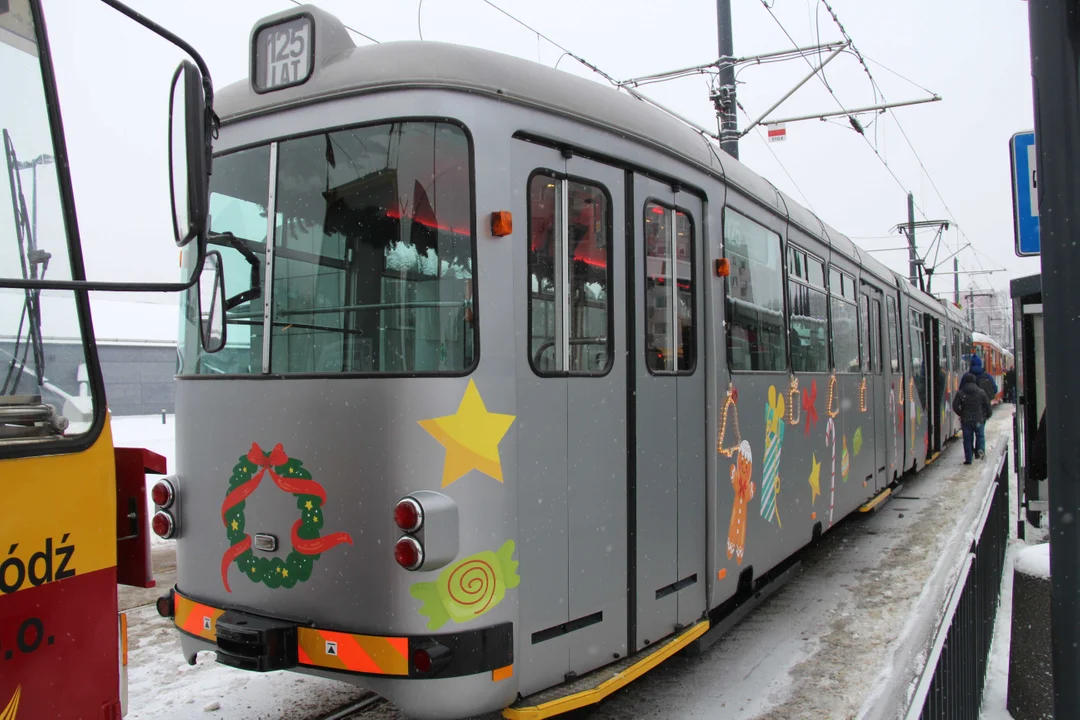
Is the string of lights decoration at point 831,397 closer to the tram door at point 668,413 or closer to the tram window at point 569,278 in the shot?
the tram door at point 668,413

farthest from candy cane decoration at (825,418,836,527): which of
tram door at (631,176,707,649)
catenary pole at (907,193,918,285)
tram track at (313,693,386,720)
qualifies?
catenary pole at (907,193,918,285)

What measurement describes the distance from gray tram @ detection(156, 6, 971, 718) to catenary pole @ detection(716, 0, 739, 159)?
6497mm

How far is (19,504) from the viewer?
1.80 m

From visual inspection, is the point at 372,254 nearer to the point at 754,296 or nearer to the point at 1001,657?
the point at 754,296

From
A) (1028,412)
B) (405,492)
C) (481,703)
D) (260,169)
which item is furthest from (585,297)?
(1028,412)

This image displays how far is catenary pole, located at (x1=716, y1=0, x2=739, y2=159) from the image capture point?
10695 millimetres

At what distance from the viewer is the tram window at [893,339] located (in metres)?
11.2

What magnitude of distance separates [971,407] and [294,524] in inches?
571

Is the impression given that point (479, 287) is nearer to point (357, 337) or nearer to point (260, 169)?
point (357, 337)

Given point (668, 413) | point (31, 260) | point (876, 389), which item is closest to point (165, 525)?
point (31, 260)

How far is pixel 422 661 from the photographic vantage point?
3.40 meters

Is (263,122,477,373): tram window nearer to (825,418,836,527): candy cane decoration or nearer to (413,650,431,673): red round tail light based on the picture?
(413,650,431,673): red round tail light

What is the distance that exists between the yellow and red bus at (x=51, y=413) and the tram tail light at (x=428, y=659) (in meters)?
1.44

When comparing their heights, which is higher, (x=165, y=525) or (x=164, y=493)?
(x=164, y=493)
